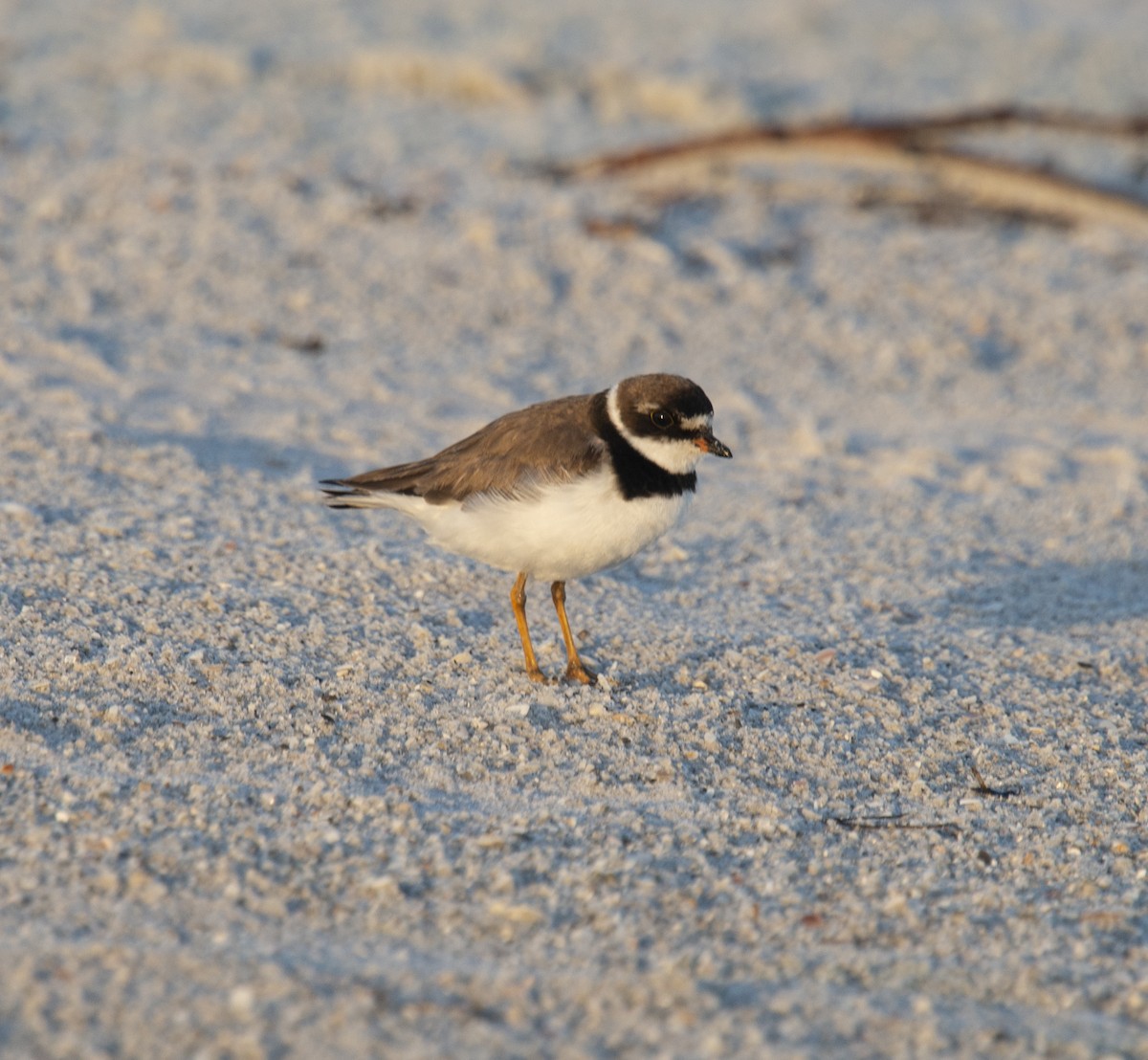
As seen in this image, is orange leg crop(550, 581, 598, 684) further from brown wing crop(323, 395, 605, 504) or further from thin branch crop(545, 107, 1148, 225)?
thin branch crop(545, 107, 1148, 225)

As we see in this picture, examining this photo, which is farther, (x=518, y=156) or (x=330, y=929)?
(x=518, y=156)

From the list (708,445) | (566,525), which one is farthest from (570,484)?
(708,445)

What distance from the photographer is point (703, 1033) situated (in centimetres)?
332

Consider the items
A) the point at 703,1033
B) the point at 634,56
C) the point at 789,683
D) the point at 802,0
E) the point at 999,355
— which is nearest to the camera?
the point at 703,1033

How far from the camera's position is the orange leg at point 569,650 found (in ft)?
17.1

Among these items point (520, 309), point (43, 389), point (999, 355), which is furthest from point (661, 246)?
point (43, 389)

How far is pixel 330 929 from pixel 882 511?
4320 millimetres

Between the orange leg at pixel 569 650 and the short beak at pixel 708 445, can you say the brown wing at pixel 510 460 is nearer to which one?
the short beak at pixel 708 445

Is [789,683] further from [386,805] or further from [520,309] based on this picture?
[520,309]

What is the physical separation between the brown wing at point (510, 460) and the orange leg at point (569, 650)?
1.65 ft

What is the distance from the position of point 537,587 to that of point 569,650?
3.47 feet

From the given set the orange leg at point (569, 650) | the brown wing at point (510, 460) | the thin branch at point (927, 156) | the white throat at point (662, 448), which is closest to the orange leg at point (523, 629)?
the orange leg at point (569, 650)

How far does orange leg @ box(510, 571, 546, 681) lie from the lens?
5.21 metres

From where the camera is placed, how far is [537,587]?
634 cm
